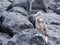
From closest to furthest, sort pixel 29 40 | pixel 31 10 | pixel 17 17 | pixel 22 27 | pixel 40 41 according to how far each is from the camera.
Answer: pixel 40 41, pixel 29 40, pixel 22 27, pixel 17 17, pixel 31 10

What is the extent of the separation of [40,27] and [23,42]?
749 millimetres

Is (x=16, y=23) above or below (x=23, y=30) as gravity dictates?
below

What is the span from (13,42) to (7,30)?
6.50 ft

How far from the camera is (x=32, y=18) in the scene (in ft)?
28.9

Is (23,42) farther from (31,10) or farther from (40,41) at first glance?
(31,10)

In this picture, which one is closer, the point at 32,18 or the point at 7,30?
the point at 7,30

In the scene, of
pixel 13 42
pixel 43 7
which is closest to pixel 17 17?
pixel 13 42

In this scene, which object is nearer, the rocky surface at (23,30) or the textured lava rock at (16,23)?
the rocky surface at (23,30)

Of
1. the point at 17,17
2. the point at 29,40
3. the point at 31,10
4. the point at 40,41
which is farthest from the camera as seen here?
the point at 31,10

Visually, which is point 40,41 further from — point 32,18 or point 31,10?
point 31,10

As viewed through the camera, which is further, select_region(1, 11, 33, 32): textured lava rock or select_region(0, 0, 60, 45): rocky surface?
select_region(1, 11, 33, 32): textured lava rock

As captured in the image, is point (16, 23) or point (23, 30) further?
point (16, 23)

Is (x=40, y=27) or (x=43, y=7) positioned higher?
(x=40, y=27)

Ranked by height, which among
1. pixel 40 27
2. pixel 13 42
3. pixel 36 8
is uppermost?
pixel 40 27
